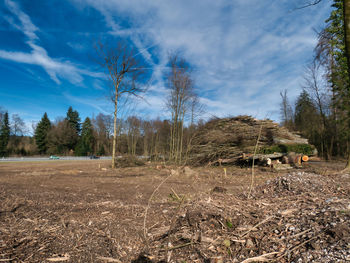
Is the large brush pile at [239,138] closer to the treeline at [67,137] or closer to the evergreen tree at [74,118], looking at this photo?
the treeline at [67,137]

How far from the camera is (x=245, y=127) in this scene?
11430mm

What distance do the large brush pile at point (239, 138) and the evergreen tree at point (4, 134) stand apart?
139ft

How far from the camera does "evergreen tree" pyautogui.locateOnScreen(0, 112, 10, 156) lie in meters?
37.2

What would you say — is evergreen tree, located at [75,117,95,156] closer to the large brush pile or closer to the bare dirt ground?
the large brush pile

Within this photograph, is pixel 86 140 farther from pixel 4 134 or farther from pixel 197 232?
pixel 197 232

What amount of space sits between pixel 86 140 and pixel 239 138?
4387 centimetres

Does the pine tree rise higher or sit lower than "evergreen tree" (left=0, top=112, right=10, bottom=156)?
higher

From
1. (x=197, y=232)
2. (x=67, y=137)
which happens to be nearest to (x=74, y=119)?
(x=67, y=137)

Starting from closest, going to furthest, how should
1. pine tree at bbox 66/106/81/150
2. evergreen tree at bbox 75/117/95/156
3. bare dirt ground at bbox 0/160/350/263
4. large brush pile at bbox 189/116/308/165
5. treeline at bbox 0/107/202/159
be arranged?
bare dirt ground at bbox 0/160/350/263
large brush pile at bbox 189/116/308/165
treeline at bbox 0/107/202/159
evergreen tree at bbox 75/117/95/156
pine tree at bbox 66/106/81/150

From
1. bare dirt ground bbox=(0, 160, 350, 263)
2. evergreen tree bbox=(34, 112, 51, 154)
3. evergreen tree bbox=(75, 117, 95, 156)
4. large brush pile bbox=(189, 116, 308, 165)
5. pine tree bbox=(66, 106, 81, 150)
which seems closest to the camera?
bare dirt ground bbox=(0, 160, 350, 263)

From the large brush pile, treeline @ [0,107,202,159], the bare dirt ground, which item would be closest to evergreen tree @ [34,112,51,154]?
treeline @ [0,107,202,159]

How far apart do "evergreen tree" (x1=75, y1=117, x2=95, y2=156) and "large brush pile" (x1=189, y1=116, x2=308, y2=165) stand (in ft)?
134

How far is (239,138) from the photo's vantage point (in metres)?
11.7

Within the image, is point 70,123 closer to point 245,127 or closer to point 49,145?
point 49,145
